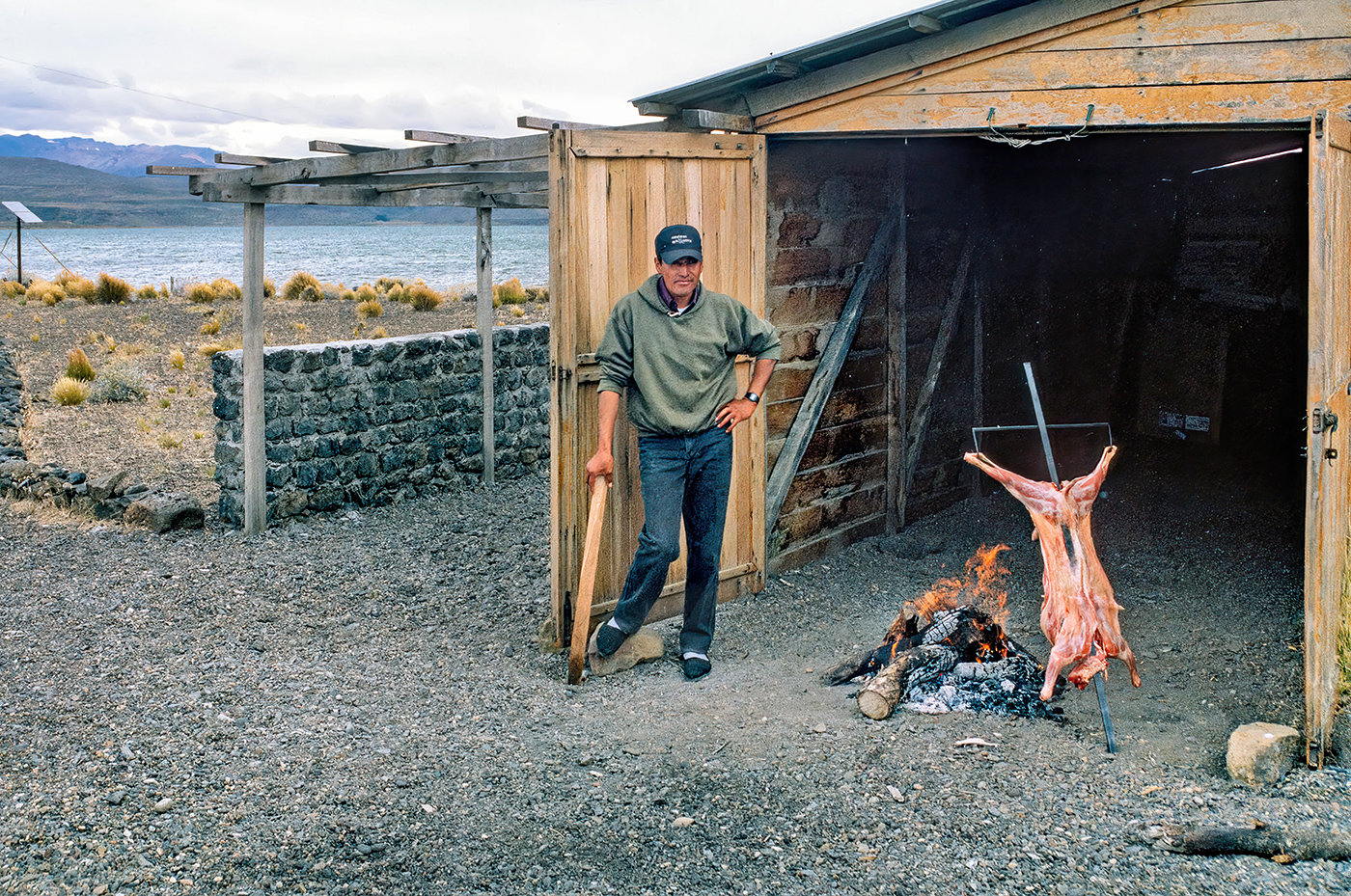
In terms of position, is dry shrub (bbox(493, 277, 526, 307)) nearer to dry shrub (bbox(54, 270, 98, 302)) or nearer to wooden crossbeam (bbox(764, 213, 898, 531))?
dry shrub (bbox(54, 270, 98, 302))

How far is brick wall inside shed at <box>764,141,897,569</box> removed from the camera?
6.53 metres

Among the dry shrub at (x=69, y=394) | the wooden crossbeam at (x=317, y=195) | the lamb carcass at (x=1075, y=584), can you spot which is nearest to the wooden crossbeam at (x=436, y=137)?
the wooden crossbeam at (x=317, y=195)

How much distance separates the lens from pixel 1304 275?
841 centimetres

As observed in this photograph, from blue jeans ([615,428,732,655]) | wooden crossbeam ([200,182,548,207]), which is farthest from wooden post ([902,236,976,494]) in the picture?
wooden crossbeam ([200,182,548,207])

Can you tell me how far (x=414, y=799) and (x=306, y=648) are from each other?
2038 millimetres

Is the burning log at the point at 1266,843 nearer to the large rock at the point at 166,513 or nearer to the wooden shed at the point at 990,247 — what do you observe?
the wooden shed at the point at 990,247

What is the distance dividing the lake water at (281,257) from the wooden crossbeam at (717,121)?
49471 mm

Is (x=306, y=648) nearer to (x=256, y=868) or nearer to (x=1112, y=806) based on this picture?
(x=256, y=868)

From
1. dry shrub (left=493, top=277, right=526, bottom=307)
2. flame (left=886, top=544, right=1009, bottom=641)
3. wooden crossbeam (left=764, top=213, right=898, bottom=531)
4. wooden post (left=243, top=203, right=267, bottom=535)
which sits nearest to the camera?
flame (left=886, top=544, right=1009, bottom=641)

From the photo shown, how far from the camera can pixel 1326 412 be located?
12.8ft

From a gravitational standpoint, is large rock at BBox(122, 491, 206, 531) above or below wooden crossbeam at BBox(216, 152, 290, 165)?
below

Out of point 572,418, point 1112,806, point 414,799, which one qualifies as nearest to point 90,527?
point 572,418

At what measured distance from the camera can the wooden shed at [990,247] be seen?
4.30 m

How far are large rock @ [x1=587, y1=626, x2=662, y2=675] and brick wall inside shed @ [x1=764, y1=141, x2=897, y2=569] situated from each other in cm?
151
